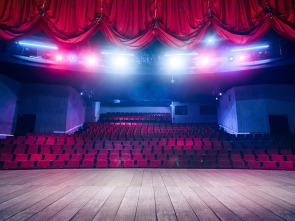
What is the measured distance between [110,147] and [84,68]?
311 cm

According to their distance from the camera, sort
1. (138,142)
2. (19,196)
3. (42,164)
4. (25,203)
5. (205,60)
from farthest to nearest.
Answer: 1. (205,60)
2. (138,142)
3. (42,164)
4. (19,196)
5. (25,203)

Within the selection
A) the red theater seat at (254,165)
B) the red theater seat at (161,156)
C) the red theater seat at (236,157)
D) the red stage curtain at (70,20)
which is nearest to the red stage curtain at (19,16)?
the red stage curtain at (70,20)

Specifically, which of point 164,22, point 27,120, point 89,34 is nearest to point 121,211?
point 89,34

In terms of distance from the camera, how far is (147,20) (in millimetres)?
1991

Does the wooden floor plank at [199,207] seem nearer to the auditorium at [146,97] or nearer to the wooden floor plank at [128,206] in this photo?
the auditorium at [146,97]

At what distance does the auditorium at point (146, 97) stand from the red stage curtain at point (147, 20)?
0.01m

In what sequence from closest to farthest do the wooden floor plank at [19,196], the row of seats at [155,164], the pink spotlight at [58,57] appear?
the wooden floor plank at [19,196]
the row of seats at [155,164]
the pink spotlight at [58,57]

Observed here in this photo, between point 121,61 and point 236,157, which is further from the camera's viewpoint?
point 121,61

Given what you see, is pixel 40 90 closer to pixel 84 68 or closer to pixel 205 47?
pixel 84 68

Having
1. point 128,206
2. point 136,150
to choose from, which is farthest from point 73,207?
point 136,150

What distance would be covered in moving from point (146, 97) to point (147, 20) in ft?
24.9

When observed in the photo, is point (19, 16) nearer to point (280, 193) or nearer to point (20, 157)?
point (20, 157)

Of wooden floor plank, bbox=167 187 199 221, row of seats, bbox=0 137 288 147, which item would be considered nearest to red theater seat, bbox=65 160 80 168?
row of seats, bbox=0 137 288 147

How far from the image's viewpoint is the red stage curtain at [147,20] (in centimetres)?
188
